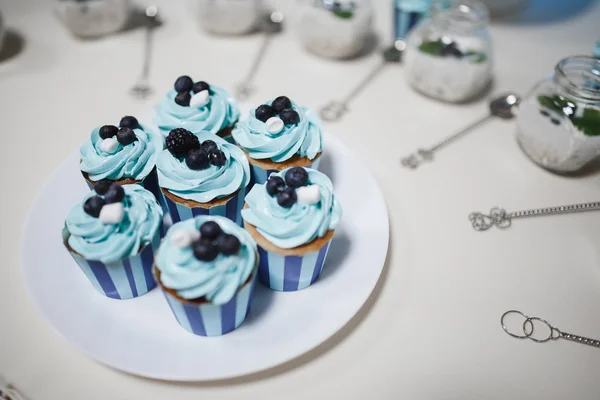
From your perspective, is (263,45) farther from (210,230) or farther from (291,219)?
(210,230)

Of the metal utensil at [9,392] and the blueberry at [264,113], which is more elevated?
the blueberry at [264,113]

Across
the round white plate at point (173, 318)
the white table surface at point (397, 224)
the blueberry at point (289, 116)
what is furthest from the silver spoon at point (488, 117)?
the blueberry at point (289, 116)

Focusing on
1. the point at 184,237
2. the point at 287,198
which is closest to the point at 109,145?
the point at 184,237

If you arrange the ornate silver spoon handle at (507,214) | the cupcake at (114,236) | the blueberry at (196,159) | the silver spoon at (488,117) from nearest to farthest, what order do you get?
the cupcake at (114,236), the blueberry at (196,159), the ornate silver spoon handle at (507,214), the silver spoon at (488,117)

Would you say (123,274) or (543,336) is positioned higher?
(123,274)

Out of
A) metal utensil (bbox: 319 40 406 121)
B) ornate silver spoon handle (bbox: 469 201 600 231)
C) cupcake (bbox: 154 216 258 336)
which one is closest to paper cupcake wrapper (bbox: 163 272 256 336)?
cupcake (bbox: 154 216 258 336)

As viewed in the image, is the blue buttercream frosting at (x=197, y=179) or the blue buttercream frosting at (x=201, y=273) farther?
the blue buttercream frosting at (x=197, y=179)

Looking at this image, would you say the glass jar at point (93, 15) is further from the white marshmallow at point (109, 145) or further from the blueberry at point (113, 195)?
the blueberry at point (113, 195)

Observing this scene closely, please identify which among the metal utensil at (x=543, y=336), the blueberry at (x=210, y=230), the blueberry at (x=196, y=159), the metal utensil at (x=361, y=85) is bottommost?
the metal utensil at (x=543, y=336)
